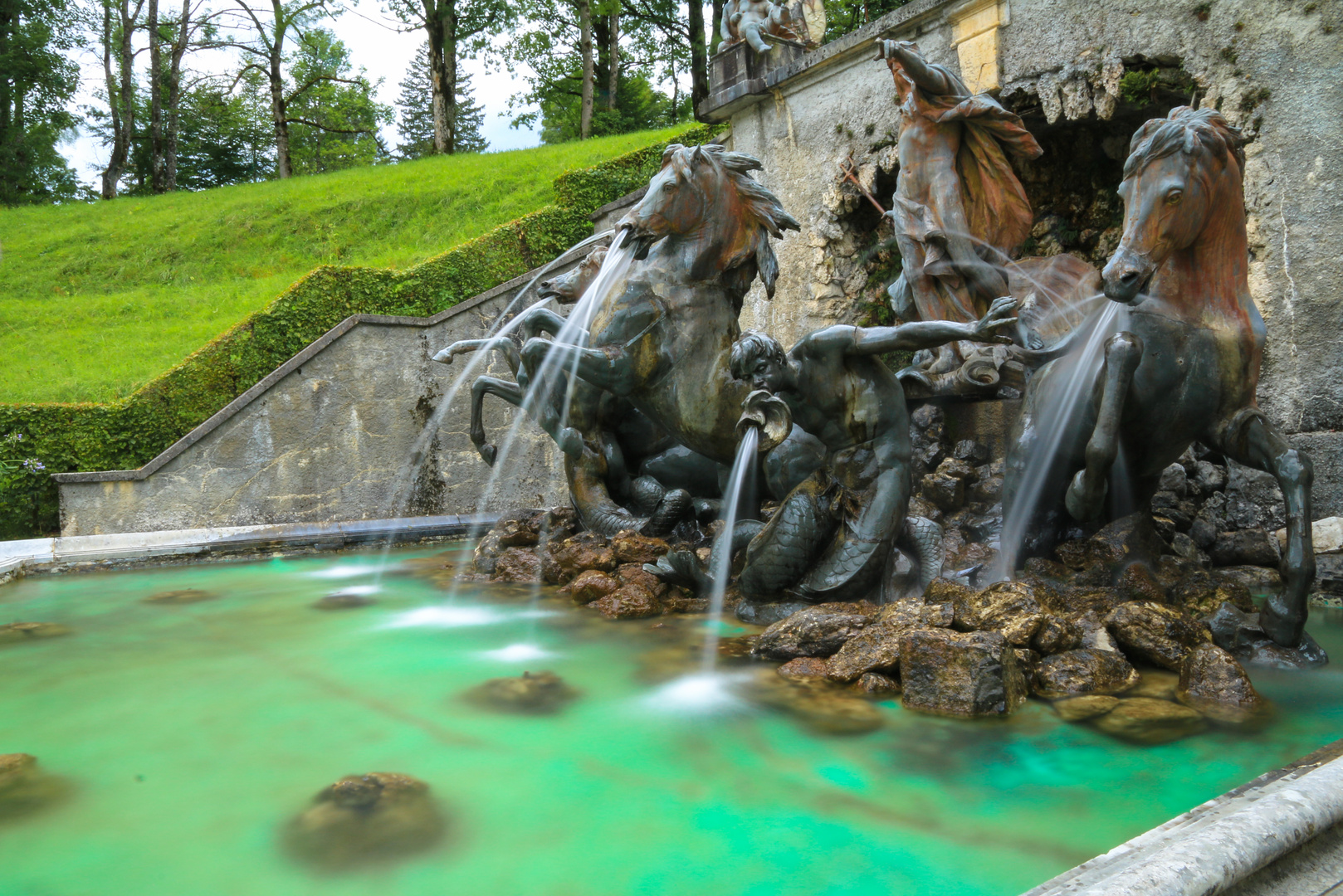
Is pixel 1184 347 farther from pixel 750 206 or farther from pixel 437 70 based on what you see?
pixel 437 70

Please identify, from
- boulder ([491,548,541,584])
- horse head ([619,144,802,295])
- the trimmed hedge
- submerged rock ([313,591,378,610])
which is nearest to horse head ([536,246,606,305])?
horse head ([619,144,802,295])

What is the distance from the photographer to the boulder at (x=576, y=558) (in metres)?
5.12

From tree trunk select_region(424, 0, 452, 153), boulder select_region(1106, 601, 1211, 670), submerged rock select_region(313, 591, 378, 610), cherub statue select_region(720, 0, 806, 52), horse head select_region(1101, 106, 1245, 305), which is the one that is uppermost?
tree trunk select_region(424, 0, 452, 153)

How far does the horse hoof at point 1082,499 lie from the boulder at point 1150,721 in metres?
1.13

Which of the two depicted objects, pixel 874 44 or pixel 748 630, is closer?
pixel 748 630

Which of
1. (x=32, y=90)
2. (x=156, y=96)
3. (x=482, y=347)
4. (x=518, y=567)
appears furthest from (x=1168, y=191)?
(x=32, y=90)

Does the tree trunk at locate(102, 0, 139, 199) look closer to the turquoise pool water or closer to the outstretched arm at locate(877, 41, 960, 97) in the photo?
the outstretched arm at locate(877, 41, 960, 97)

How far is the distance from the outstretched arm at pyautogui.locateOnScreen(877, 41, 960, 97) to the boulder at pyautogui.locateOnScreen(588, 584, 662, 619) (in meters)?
3.94

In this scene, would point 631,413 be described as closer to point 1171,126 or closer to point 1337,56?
point 1171,126

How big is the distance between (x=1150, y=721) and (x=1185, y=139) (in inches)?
81.3

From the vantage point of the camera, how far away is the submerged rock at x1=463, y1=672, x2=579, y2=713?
10.5 feet

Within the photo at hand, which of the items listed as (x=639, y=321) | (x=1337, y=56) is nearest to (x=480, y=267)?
(x=639, y=321)

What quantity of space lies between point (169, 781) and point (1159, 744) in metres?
2.88

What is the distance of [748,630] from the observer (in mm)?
4164
